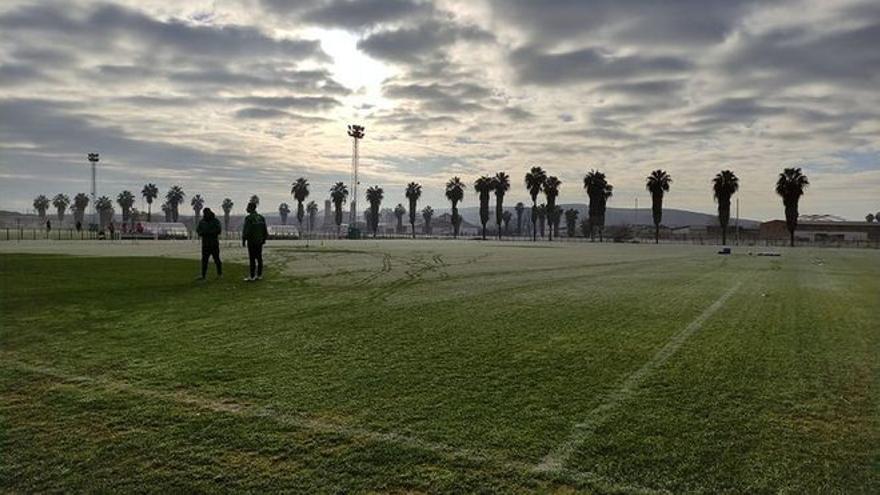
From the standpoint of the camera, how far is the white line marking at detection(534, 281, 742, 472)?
3.31 metres

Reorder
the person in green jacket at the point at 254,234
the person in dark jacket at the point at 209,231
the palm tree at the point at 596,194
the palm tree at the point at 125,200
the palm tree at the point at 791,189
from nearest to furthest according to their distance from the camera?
the person in dark jacket at the point at 209,231 < the person in green jacket at the point at 254,234 < the palm tree at the point at 791,189 < the palm tree at the point at 596,194 < the palm tree at the point at 125,200

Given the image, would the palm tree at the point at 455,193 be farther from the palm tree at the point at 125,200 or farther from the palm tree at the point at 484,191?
the palm tree at the point at 125,200

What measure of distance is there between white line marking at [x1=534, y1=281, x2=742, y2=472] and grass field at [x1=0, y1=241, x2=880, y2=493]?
0.02 meters

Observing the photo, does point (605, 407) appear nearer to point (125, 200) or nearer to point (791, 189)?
point (791, 189)

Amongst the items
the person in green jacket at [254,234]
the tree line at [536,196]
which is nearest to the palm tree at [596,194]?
the tree line at [536,196]

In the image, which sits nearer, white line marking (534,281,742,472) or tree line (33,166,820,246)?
white line marking (534,281,742,472)

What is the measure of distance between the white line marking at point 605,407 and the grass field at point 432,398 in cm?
2

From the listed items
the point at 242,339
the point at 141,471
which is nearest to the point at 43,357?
the point at 242,339

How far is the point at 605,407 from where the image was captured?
4.25m

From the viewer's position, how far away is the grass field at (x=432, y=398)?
3.16m

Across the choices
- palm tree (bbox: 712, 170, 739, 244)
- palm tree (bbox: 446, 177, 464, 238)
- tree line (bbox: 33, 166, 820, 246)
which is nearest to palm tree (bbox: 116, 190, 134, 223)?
tree line (bbox: 33, 166, 820, 246)

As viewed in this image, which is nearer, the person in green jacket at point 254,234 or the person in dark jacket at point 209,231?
the person in dark jacket at point 209,231

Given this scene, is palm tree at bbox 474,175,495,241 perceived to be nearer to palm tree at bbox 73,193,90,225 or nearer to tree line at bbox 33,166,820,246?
tree line at bbox 33,166,820,246

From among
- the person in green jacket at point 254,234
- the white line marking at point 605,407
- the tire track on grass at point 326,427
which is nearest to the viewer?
the tire track on grass at point 326,427
